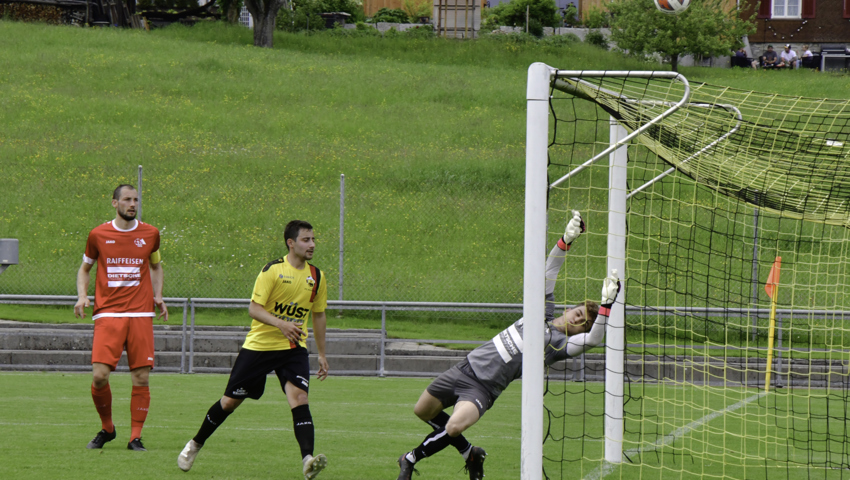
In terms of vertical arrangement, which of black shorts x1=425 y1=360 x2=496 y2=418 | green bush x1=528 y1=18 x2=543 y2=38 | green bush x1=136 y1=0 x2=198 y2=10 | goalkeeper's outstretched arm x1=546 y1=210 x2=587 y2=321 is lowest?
black shorts x1=425 y1=360 x2=496 y2=418

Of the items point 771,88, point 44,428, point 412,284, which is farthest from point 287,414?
point 771,88

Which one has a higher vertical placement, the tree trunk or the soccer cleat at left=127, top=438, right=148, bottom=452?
the tree trunk

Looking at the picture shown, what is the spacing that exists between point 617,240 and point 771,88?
28.5m

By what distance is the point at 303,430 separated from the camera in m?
5.53

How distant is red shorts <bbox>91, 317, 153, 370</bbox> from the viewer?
6137 millimetres

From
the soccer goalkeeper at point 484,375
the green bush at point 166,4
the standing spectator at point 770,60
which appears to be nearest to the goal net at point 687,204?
the soccer goalkeeper at point 484,375

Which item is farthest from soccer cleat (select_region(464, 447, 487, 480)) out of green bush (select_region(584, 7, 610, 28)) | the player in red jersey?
green bush (select_region(584, 7, 610, 28))

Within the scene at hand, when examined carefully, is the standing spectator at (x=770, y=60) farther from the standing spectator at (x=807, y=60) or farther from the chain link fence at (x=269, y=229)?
the chain link fence at (x=269, y=229)

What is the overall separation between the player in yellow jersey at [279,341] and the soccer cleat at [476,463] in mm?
1059

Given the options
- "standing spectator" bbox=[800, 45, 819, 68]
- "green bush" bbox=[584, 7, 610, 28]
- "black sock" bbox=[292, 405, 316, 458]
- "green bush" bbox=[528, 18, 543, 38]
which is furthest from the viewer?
"green bush" bbox=[584, 7, 610, 28]

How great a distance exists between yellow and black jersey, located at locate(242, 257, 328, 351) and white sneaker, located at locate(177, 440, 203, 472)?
2.45 ft

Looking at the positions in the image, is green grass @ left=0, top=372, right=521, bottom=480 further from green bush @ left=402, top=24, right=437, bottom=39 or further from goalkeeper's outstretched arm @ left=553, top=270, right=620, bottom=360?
green bush @ left=402, top=24, right=437, bottom=39

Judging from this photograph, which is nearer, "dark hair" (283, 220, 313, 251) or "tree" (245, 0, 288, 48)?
"dark hair" (283, 220, 313, 251)

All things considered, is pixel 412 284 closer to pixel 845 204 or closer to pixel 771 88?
pixel 845 204
